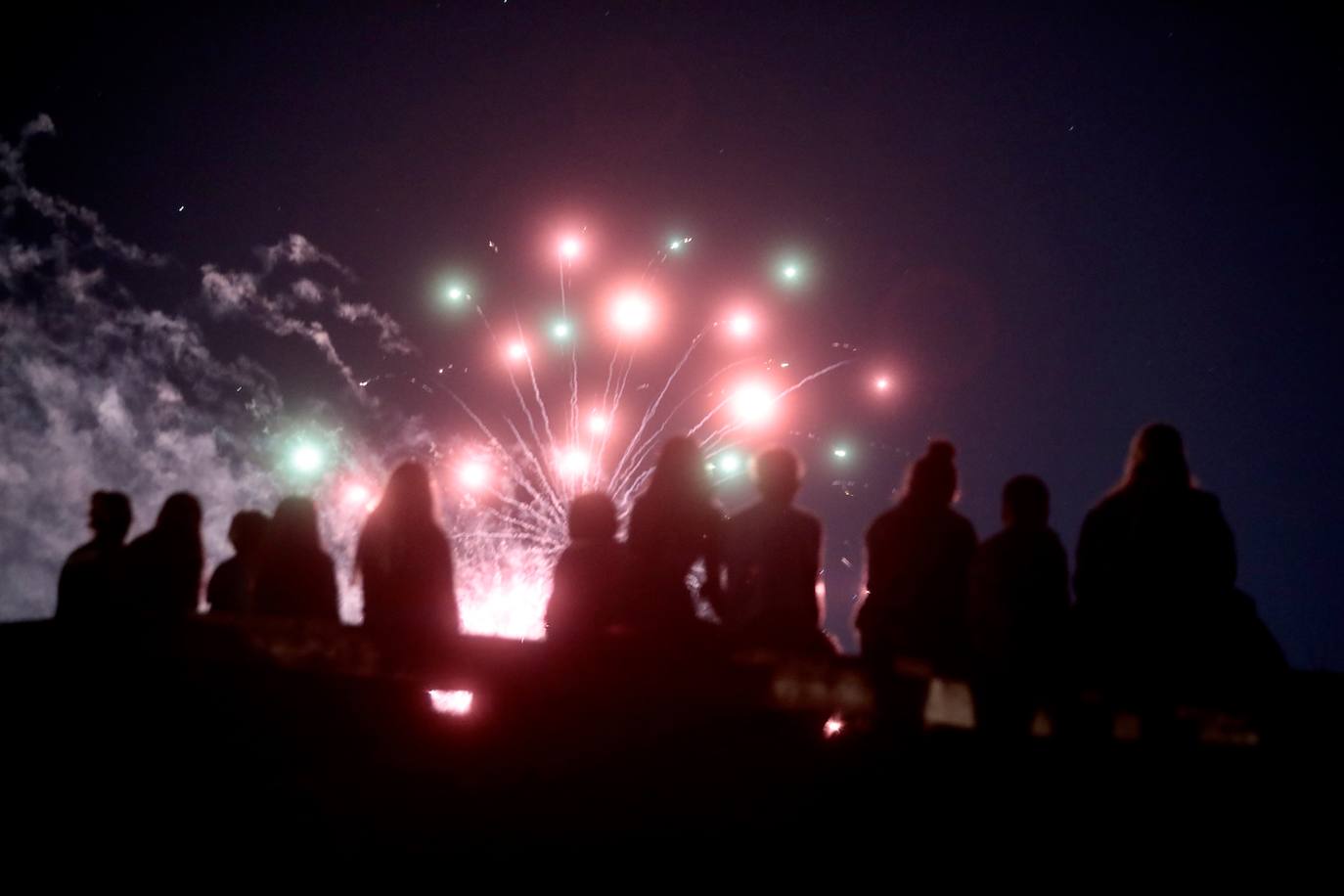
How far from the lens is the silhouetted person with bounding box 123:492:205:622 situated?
6051 mm

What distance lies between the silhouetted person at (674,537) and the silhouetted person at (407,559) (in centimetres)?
128

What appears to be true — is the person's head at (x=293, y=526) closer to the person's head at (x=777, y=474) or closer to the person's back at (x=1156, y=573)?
the person's head at (x=777, y=474)

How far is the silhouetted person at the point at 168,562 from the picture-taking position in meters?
6.05

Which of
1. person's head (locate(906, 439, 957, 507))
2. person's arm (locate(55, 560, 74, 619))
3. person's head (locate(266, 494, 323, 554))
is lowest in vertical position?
person's arm (locate(55, 560, 74, 619))

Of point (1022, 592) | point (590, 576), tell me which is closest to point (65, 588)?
point (590, 576)

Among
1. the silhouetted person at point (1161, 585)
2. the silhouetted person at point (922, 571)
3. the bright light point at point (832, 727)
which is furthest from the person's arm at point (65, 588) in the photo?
the silhouetted person at point (1161, 585)

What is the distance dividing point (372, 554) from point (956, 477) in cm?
396

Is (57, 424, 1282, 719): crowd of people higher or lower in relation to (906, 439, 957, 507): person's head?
lower

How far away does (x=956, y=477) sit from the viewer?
587 cm

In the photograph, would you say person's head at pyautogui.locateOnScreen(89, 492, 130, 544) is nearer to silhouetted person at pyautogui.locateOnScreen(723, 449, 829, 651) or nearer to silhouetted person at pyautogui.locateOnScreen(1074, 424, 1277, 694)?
silhouetted person at pyautogui.locateOnScreen(723, 449, 829, 651)

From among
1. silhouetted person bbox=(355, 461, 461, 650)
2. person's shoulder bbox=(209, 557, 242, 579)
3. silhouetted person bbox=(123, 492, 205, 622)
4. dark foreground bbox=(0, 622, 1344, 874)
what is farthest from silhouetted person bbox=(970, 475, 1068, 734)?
person's shoulder bbox=(209, 557, 242, 579)

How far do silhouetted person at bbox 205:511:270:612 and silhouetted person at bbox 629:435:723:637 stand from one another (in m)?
3.30

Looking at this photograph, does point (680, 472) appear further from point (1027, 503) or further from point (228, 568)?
point (228, 568)

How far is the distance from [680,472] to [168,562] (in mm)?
3698
